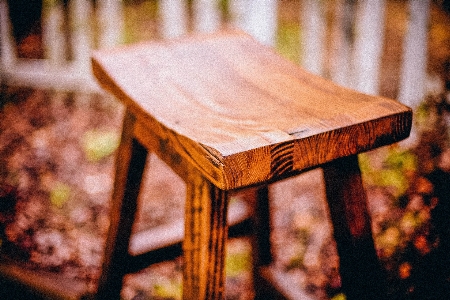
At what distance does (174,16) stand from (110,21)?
2.06ft

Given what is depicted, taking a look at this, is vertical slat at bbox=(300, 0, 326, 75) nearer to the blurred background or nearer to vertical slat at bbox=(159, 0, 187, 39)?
the blurred background

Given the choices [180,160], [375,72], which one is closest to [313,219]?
[375,72]

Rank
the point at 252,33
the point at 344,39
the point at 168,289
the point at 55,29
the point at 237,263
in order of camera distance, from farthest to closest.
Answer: the point at 55,29, the point at 252,33, the point at 344,39, the point at 237,263, the point at 168,289

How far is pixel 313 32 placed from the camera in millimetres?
3172

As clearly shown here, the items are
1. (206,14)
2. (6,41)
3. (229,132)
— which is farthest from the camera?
(6,41)

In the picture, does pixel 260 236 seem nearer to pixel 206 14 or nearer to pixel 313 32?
pixel 313 32

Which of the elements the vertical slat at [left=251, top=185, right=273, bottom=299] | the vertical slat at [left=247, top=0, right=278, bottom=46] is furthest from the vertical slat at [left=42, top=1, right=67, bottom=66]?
the vertical slat at [left=251, top=185, right=273, bottom=299]

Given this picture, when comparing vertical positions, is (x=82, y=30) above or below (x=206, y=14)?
below

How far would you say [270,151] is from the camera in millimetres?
775

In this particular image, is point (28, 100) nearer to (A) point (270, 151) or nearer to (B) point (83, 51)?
(B) point (83, 51)

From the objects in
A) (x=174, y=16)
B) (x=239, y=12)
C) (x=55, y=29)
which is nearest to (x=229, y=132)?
(x=239, y=12)

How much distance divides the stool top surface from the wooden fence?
5.87 feet

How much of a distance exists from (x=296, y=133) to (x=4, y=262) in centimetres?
159

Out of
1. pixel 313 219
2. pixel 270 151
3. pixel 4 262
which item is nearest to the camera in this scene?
pixel 270 151
